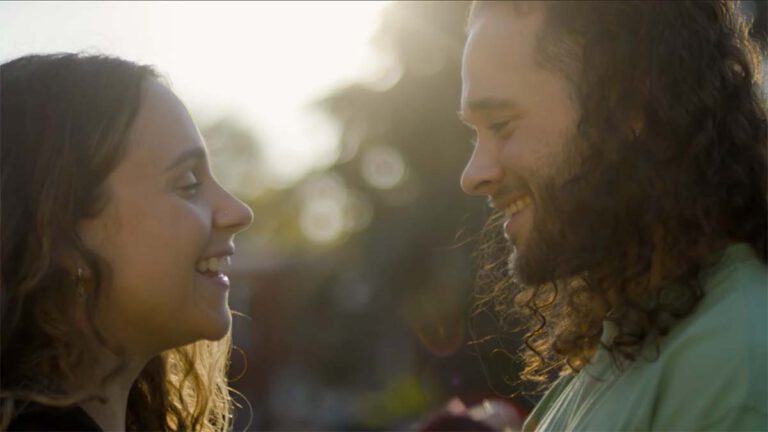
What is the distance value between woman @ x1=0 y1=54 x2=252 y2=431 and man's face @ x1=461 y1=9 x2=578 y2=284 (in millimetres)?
651

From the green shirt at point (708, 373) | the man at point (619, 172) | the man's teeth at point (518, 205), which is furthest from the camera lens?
the man's teeth at point (518, 205)

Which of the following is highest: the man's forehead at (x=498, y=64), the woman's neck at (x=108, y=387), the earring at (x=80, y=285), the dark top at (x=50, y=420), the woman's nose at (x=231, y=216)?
the man's forehead at (x=498, y=64)

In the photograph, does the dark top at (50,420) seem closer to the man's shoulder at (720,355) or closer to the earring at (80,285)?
the earring at (80,285)

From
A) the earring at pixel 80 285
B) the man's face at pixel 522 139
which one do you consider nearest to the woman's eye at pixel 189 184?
the earring at pixel 80 285

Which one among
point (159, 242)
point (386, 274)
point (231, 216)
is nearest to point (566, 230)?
point (231, 216)

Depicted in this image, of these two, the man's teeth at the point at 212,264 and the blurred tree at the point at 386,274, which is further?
the blurred tree at the point at 386,274

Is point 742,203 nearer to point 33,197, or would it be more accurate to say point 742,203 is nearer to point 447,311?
point 33,197

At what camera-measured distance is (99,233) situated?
2545 millimetres

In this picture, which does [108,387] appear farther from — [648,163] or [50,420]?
[648,163]

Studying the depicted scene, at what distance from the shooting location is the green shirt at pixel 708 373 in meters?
1.87

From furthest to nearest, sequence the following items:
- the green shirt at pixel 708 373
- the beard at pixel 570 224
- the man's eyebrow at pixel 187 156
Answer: the man's eyebrow at pixel 187 156 → the beard at pixel 570 224 → the green shirt at pixel 708 373

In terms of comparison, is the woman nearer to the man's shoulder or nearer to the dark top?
the dark top

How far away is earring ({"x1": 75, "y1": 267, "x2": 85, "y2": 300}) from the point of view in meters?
2.52

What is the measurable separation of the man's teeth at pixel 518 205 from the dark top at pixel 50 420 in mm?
1021
